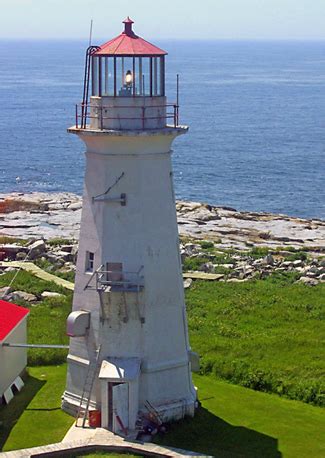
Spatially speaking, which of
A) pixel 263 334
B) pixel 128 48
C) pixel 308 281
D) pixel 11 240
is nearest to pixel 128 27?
pixel 128 48

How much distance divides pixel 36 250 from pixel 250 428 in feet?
59.8

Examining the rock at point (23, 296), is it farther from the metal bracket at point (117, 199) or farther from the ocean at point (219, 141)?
the ocean at point (219, 141)

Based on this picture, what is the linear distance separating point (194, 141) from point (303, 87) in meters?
63.8

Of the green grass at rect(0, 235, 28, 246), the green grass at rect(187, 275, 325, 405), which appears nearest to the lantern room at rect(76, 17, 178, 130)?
the green grass at rect(187, 275, 325, 405)

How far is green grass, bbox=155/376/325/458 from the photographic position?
17812 millimetres

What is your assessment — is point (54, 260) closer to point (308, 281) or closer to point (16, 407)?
point (308, 281)

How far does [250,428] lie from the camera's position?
61.5 feet

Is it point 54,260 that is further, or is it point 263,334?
point 54,260

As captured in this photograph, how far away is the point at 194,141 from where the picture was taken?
88.7 meters

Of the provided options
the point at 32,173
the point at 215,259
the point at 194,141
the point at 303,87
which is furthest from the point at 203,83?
the point at 215,259

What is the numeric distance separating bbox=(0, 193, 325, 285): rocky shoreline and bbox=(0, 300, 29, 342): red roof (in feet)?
37.3

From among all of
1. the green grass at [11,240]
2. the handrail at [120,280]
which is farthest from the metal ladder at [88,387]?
the green grass at [11,240]

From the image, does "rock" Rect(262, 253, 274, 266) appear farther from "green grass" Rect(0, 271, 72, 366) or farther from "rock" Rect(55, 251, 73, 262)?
"green grass" Rect(0, 271, 72, 366)

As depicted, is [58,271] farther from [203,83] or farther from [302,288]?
[203,83]
